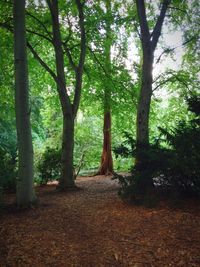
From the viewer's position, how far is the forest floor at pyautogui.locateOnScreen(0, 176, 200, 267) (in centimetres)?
387

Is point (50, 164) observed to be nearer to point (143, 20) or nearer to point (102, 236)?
point (143, 20)

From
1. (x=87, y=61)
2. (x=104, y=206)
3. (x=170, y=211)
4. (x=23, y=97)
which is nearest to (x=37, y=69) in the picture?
(x=87, y=61)

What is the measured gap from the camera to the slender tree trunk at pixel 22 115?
239 inches

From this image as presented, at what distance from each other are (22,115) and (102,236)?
295 centimetres

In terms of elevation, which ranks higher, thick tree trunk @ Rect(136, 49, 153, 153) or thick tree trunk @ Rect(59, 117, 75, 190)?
thick tree trunk @ Rect(136, 49, 153, 153)

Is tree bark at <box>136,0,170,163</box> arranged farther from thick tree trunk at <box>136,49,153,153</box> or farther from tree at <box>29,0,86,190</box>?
tree at <box>29,0,86,190</box>

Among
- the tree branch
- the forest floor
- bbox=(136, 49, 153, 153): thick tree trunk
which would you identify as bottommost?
the forest floor

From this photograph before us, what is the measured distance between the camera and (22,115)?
6.05 meters

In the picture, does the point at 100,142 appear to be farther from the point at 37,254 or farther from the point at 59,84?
the point at 37,254

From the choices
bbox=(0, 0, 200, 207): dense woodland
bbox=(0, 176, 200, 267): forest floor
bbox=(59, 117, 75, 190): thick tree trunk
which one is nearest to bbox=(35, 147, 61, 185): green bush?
bbox=(0, 0, 200, 207): dense woodland

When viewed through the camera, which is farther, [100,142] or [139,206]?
[100,142]

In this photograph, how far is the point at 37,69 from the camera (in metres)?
11.0

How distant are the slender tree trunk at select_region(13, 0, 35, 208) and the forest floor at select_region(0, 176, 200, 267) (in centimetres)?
50

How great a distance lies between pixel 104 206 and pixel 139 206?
0.80 metres
